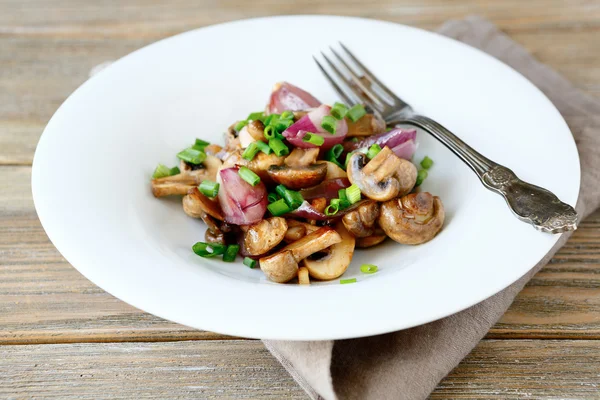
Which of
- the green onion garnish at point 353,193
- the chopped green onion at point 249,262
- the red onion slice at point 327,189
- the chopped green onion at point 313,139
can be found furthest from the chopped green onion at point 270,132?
the chopped green onion at point 249,262

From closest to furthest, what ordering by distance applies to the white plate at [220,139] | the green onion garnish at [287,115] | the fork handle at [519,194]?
the white plate at [220,139]
the fork handle at [519,194]
the green onion garnish at [287,115]

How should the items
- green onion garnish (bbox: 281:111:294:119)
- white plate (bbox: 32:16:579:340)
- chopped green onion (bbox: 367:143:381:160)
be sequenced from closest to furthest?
1. white plate (bbox: 32:16:579:340)
2. chopped green onion (bbox: 367:143:381:160)
3. green onion garnish (bbox: 281:111:294:119)

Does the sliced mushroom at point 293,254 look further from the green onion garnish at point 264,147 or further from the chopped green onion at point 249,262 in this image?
the green onion garnish at point 264,147

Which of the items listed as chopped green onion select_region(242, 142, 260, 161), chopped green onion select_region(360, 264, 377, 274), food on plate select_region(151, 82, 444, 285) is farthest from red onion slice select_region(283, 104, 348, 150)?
chopped green onion select_region(360, 264, 377, 274)

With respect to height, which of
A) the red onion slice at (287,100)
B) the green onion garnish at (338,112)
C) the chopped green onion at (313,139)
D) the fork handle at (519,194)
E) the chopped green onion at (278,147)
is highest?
the fork handle at (519,194)

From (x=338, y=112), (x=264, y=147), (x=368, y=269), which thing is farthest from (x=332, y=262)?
(x=338, y=112)

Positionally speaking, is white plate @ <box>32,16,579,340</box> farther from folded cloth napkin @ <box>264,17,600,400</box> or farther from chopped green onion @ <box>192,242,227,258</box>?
folded cloth napkin @ <box>264,17,600,400</box>

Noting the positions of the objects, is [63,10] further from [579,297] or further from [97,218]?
[579,297]
